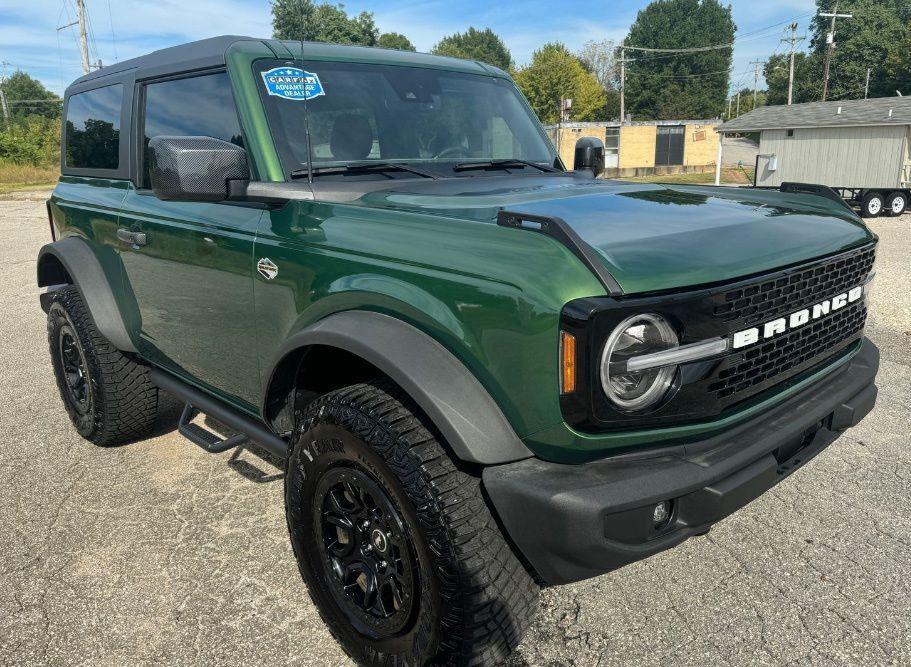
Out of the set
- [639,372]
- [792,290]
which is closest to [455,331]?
[639,372]

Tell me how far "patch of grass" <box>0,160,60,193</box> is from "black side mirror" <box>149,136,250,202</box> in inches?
1553

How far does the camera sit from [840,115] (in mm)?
23875

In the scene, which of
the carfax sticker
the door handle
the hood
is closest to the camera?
the hood

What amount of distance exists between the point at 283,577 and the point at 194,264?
52.9 inches

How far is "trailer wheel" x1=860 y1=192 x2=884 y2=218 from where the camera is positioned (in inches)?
779

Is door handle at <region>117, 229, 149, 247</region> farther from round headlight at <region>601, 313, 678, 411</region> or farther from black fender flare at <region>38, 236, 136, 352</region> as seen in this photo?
round headlight at <region>601, 313, 678, 411</region>

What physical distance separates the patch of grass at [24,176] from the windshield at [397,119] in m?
39.2

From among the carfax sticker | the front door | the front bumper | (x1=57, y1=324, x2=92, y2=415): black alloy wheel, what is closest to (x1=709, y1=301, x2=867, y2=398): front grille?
the front bumper

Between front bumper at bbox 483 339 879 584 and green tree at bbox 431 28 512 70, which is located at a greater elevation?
green tree at bbox 431 28 512 70

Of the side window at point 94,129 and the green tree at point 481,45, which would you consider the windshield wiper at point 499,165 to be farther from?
the green tree at point 481,45

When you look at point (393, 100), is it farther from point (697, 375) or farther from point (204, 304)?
point (697, 375)

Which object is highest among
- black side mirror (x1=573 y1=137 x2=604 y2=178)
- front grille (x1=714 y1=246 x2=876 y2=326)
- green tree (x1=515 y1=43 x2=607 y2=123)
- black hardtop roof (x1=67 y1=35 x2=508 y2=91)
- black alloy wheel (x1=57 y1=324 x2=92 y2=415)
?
green tree (x1=515 y1=43 x2=607 y2=123)

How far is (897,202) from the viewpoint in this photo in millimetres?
19625

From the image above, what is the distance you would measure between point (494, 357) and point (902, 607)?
191cm
